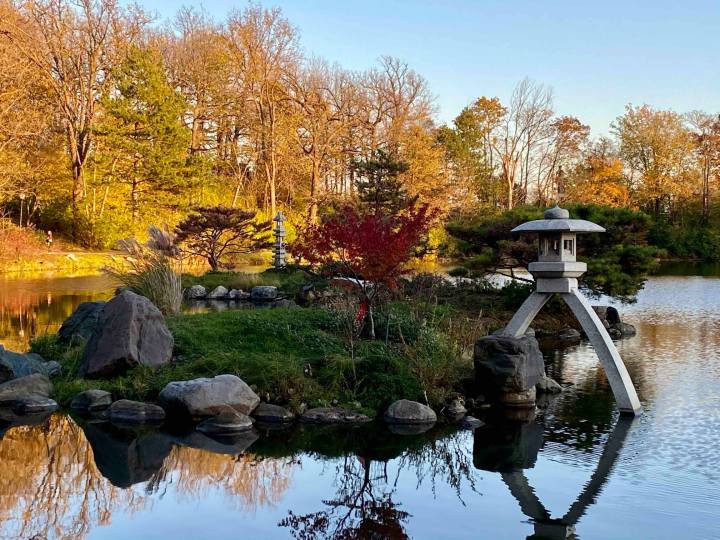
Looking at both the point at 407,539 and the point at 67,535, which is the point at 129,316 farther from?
the point at 407,539

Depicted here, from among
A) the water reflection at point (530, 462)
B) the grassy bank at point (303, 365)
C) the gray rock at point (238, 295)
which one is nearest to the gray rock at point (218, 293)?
the gray rock at point (238, 295)

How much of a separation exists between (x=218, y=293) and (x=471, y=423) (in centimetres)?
1084

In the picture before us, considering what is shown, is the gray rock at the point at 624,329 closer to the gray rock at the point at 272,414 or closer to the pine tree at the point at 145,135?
the gray rock at the point at 272,414

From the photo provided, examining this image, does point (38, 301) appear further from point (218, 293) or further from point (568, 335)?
point (568, 335)

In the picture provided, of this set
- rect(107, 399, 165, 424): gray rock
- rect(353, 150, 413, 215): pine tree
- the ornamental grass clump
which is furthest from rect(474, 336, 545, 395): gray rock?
rect(353, 150, 413, 215): pine tree

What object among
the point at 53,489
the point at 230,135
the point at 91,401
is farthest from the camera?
the point at 230,135

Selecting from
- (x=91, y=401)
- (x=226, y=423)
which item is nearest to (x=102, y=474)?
(x=226, y=423)

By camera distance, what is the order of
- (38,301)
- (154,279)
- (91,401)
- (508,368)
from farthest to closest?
(38,301) → (154,279) → (508,368) → (91,401)

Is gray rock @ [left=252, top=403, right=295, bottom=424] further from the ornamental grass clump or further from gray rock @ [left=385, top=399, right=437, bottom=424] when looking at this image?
the ornamental grass clump

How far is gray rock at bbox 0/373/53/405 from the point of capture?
6.77 m

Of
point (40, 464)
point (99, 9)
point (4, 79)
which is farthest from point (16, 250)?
point (40, 464)

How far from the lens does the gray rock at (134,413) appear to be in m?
6.30

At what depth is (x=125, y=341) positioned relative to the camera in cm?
708

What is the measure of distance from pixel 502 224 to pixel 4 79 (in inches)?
773
